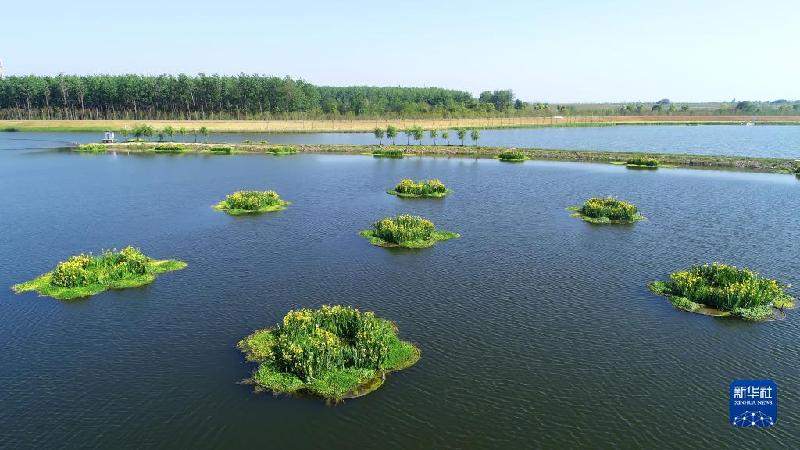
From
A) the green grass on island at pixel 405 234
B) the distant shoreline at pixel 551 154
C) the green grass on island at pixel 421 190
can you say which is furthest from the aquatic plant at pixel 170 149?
the green grass on island at pixel 405 234

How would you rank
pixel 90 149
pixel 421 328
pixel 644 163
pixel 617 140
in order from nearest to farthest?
1. pixel 421 328
2. pixel 644 163
3. pixel 90 149
4. pixel 617 140

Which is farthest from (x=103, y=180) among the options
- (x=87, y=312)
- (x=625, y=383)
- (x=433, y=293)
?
(x=625, y=383)

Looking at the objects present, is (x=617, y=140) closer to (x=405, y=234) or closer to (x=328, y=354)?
(x=405, y=234)

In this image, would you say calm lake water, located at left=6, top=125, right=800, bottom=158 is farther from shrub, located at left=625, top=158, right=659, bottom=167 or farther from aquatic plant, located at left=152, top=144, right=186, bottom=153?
shrub, located at left=625, top=158, right=659, bottom=167

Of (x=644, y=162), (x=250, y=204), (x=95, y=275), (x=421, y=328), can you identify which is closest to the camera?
(x=421, y=328)

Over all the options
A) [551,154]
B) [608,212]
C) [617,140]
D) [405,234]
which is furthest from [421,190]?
[617,140]

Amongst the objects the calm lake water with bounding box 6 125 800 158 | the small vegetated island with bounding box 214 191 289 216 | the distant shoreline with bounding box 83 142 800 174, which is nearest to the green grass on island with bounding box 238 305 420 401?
the small vegetated island with bounding box 214 191 289 216
